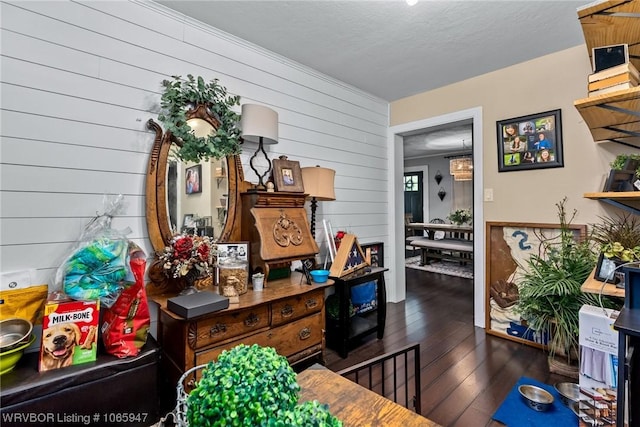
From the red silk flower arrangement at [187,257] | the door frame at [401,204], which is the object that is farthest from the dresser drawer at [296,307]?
the door frame at [401,204]

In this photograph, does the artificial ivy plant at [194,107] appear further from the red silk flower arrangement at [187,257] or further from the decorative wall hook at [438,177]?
the decorative wall hook at [438,177]

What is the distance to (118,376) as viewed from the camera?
55.1 inches

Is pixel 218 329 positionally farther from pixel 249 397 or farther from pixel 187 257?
pixel 249 397

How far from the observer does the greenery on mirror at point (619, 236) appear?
1.81 meters

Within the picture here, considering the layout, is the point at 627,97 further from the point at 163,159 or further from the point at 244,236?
the point at 163,159

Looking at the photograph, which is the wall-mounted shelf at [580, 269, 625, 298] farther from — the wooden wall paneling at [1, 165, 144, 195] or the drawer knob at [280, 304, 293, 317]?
the wooden wall paneling at [1, 165, 144, 195]

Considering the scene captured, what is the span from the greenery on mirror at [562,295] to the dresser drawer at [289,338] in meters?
1.73

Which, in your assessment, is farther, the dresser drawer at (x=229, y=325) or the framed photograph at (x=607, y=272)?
the framed photograph at (x=607, y=272)

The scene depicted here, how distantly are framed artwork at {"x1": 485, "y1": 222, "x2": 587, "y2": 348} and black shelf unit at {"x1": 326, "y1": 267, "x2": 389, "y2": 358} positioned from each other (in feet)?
3.74

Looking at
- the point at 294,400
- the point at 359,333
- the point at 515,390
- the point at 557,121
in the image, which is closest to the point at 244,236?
the point at 359,333

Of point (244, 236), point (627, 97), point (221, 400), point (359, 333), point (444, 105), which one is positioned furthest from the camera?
point (444, 105)

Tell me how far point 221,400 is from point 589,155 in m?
3.27

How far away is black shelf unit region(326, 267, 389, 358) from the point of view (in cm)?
251

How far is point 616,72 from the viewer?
5.43 ft
